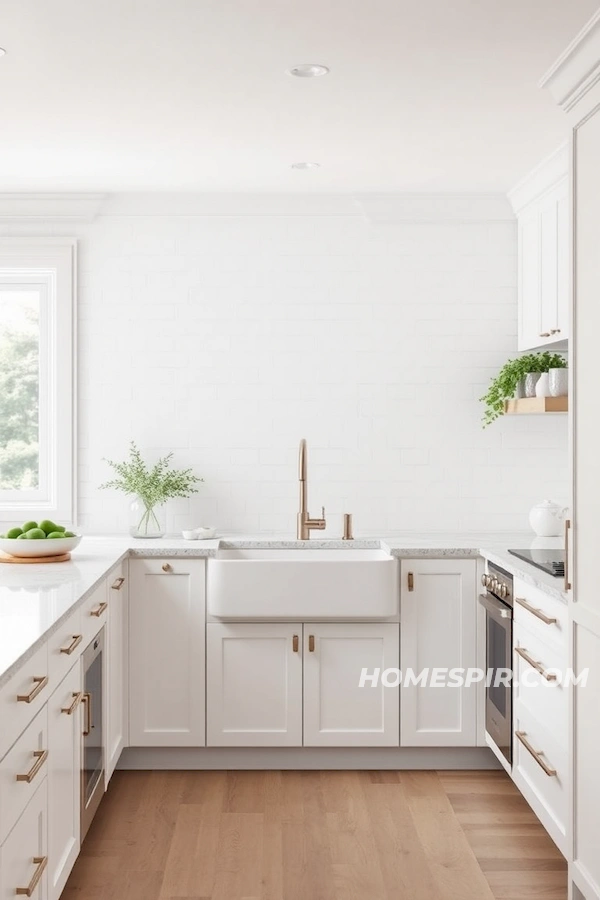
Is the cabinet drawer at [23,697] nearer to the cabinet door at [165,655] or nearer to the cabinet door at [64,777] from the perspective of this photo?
the cabinet door at [64,777]

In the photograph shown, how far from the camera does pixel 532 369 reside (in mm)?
4191

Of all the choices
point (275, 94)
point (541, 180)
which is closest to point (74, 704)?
point (275, 94)

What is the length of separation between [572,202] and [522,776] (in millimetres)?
1977

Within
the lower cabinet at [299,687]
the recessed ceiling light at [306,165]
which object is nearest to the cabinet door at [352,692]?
the lower cabinet at [299,687]

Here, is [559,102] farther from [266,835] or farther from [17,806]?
[266,835]

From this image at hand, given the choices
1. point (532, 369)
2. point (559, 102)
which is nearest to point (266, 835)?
point (532, 369)

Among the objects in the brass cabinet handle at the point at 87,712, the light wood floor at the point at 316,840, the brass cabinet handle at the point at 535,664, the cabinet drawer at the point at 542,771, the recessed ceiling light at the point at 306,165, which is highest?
the recessed ceiling light at the point at 306,165

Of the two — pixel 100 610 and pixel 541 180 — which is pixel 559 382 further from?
pixel 100 610

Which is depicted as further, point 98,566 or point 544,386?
point 544,386

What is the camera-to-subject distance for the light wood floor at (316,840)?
2934 millimetres

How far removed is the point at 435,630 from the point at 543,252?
1.68 m

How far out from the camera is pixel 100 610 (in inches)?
129

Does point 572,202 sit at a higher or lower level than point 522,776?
higher

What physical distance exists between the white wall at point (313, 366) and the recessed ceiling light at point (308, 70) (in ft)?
5.07
